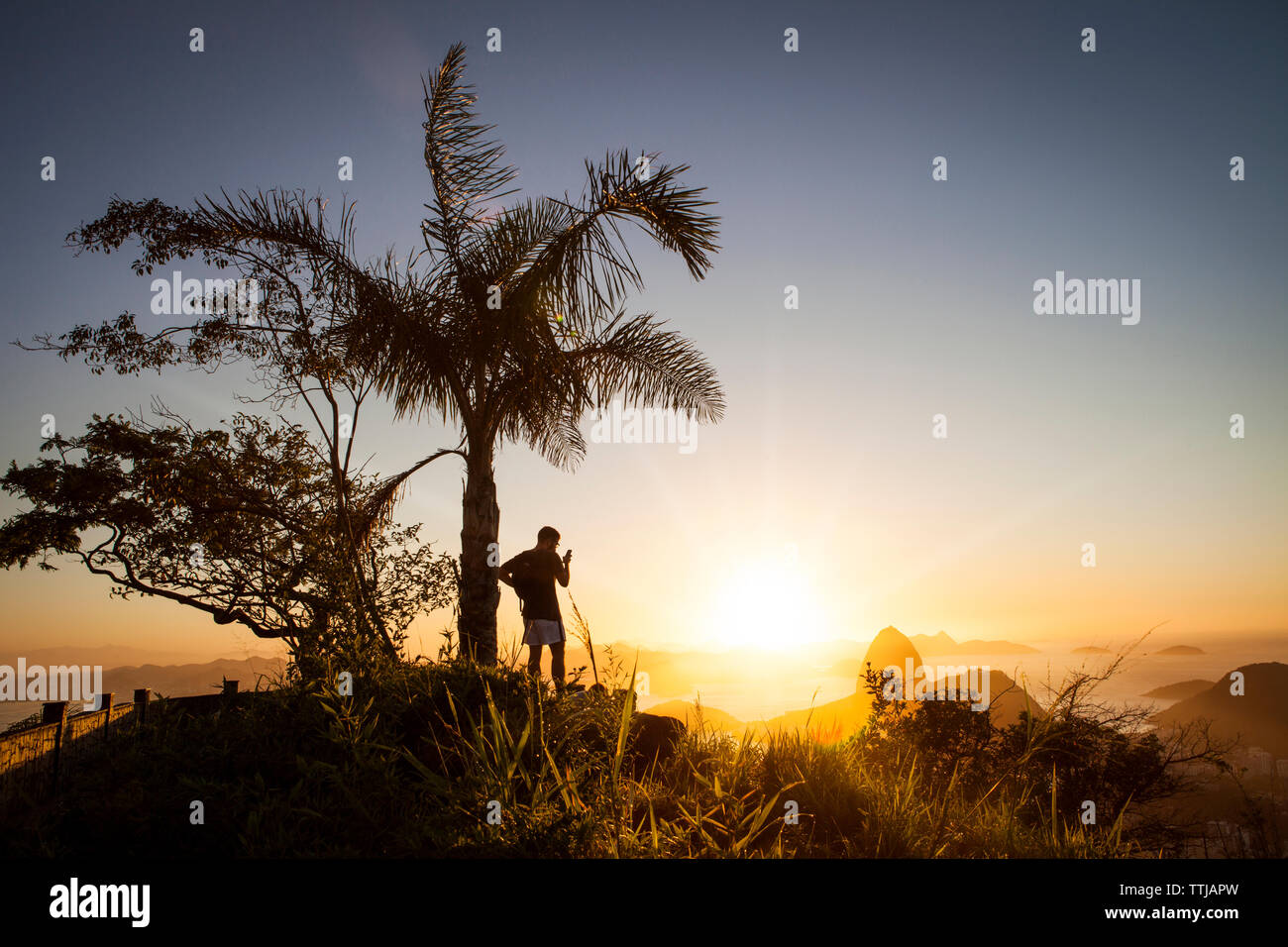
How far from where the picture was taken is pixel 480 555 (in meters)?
8.57

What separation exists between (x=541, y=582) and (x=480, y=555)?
4.54ft

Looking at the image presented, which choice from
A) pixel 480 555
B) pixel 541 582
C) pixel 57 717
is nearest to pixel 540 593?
pixel 541 582

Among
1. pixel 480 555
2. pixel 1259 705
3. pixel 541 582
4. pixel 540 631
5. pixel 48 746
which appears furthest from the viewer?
pixel 1259 705

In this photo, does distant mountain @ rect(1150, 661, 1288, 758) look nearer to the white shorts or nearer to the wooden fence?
the white shorts

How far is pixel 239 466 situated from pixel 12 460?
4465 mm

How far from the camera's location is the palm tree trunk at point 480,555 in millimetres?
8484

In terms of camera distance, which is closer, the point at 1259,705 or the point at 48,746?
the point at 48,746

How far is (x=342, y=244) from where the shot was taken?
8984 mm

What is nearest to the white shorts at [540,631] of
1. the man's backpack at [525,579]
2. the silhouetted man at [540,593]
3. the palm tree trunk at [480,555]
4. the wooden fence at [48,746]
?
the silhouetted man at [540,593]

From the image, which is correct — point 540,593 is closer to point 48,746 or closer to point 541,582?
point 541,582

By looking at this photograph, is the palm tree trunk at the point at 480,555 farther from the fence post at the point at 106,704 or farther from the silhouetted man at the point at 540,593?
the fence post at the point at 106,704

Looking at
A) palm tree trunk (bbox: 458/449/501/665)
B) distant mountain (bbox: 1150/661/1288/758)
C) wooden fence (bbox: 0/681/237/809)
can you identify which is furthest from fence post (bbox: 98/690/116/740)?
distant mountain (bbox: 1150/661/1288/758)
